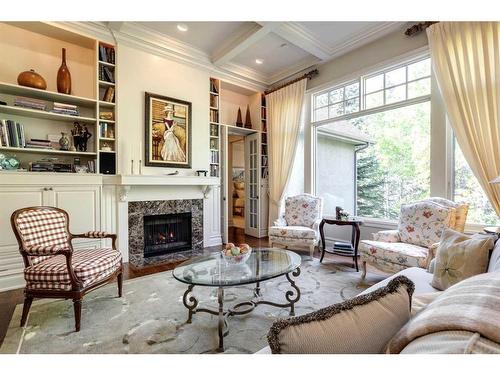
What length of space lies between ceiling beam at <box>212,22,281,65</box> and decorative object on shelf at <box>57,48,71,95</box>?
7.13 ft

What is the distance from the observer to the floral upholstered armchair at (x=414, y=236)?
2396mm

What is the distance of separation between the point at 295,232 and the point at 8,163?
3669 mm

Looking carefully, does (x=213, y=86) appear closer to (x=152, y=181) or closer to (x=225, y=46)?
(x=225, y=46)

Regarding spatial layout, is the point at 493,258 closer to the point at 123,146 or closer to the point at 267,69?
the point at 123,146

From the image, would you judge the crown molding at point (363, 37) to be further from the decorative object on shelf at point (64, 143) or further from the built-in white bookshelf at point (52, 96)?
the decorative object on shelf at point (64, 143)

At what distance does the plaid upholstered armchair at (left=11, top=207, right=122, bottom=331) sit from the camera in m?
1.86

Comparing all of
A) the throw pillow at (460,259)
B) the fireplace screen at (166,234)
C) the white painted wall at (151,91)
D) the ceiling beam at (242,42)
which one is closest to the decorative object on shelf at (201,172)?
the white painted wall at (151,91)

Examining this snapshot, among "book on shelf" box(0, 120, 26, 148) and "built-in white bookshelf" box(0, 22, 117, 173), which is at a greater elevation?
"built-in white bookshelf" box(0, 22, 117, 173)

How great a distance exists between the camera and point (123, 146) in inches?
139

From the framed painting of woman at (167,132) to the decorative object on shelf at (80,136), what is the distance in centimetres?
77

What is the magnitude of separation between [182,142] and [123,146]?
0.91 m

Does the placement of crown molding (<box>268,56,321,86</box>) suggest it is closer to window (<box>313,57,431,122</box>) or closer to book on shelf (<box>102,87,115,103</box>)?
window (<box>313,57,431,122</box>)

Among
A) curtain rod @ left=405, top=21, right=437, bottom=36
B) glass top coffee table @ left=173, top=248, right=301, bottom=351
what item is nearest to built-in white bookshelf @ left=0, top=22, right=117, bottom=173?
glass top coffee table @ left=173, top=248, right=301, bottom=351
